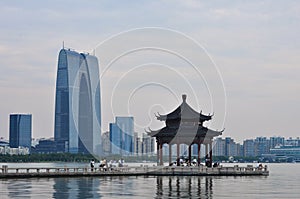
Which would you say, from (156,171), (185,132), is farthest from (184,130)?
(156,171)

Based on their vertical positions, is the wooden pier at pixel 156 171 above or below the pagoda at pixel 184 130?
below

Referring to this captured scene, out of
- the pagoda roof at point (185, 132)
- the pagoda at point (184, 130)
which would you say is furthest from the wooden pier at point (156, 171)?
the pagoda roof at point (185, 132)

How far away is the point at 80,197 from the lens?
4231 centimetres

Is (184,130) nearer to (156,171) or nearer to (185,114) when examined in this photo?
(185,114)

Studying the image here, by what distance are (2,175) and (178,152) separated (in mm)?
24535

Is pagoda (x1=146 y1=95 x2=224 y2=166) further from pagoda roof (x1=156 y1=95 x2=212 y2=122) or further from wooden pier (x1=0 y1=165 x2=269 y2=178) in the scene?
→ wooden pier (x1=0 y1=165 x2=269 y2=178)

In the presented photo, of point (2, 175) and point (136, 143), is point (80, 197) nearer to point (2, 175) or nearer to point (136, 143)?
point (2, 175)

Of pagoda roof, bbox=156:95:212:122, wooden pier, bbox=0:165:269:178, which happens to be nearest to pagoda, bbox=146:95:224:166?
pagoda roof, bbox=156:95:212:122

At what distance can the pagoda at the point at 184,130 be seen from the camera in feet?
267

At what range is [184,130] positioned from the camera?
3214 inches

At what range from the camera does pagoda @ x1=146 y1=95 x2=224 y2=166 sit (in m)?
81.4

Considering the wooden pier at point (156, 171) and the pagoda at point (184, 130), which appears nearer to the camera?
the wooden pier at point (156, 171)

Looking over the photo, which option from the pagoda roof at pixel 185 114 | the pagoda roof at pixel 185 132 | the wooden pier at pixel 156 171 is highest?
the pagoda roof at pixel 185 114

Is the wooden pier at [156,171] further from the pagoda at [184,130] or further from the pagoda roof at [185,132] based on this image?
the pagoda roof at [185,132]
